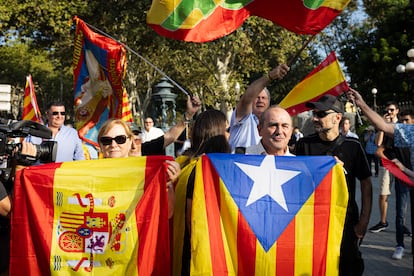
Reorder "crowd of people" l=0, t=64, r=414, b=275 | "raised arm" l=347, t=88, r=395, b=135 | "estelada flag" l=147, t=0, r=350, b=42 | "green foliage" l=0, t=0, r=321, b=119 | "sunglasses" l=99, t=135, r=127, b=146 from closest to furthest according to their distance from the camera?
"crowd of people" l=0, t=64, r=414, b=275
"sunglasses" l=99, t=135, r=127, b=146
"raised arm" l=347, t=88, r=395, b=135
"estelada flag" l=147, t=0, r=350, b=42
"green foliage" l=0, t=0, r=321, b=119

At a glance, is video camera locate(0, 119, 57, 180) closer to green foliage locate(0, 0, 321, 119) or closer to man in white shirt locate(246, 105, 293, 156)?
man in white shirt locate(246, 105, 293, 156)

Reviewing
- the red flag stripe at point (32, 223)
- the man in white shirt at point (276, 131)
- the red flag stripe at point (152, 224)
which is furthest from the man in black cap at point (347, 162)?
the red flag stripe at point (32, 223)

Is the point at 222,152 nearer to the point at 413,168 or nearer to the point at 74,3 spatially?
the point at 413,168

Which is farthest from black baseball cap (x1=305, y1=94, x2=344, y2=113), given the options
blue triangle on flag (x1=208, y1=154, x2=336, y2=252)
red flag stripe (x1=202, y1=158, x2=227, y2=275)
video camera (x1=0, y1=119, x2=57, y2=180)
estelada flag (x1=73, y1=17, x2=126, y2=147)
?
estelada flag (x1=73, y1=17, x2=126, y2=147)

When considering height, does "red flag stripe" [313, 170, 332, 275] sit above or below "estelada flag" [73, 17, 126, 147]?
below

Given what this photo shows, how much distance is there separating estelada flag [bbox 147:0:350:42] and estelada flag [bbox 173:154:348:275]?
196 centimetres

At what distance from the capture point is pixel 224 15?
572 cm

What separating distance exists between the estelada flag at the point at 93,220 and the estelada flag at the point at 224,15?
2.00 m

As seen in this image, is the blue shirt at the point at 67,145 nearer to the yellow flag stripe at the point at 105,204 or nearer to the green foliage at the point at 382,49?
the yellow flag stripe at the point at 105,204

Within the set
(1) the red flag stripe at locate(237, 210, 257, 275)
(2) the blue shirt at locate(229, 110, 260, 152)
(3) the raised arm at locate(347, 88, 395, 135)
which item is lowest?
(1) the red flag stripe at locate(237, 210, 257, 275)

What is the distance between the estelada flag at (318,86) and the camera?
7379 millimetres

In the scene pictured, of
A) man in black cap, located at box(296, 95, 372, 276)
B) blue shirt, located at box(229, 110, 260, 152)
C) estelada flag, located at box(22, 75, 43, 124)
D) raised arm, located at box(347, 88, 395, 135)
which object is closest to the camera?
man in black cap, located at box(296, 95, 372, 276)

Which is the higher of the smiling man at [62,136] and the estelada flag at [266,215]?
the smiling man at [62,136]

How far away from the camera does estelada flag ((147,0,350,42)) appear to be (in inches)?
217
